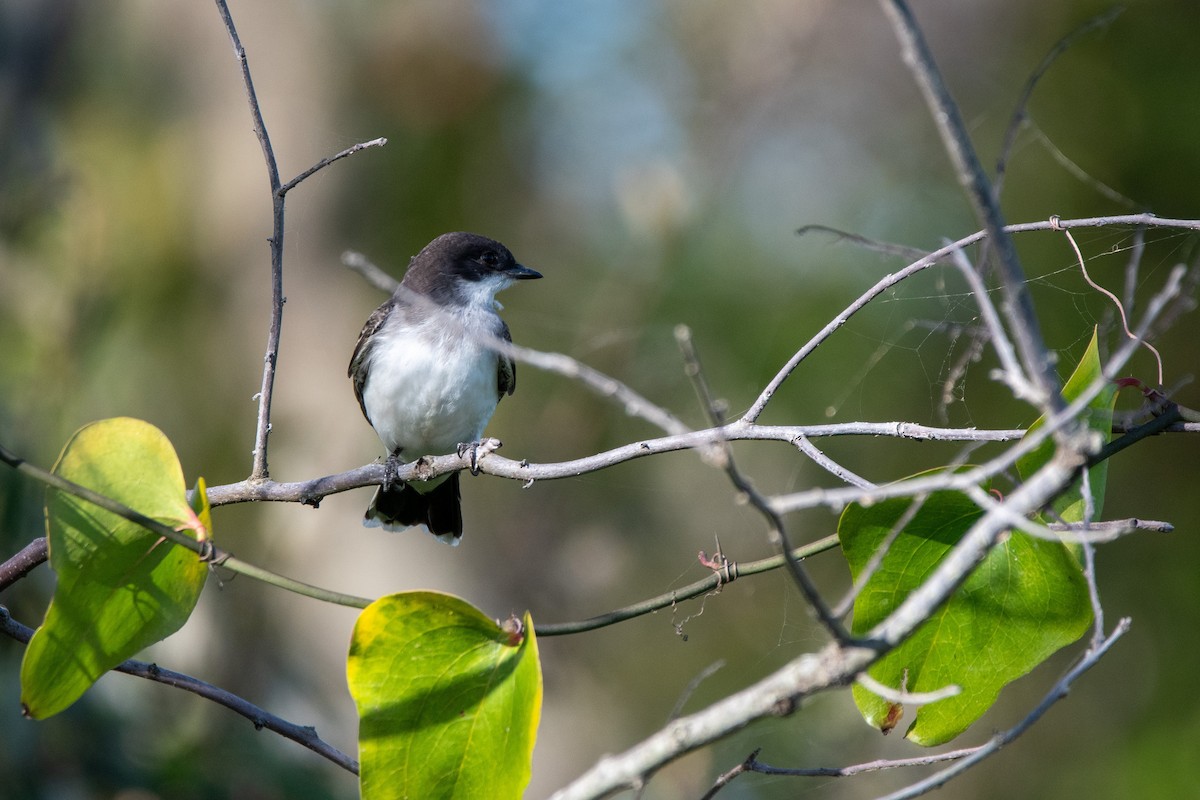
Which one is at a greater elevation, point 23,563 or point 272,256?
point 272,256

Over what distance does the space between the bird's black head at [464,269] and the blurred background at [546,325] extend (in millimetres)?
1206

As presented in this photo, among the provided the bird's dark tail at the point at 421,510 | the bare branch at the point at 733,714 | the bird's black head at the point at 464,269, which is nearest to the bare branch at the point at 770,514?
the bare branch at the point at 733,714

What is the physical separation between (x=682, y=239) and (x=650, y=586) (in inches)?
112

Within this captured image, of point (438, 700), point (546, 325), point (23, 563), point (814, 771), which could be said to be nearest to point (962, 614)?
point (814, 771)

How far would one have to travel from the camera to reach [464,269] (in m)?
5.25

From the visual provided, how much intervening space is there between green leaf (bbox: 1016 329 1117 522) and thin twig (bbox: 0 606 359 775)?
56.7 inches

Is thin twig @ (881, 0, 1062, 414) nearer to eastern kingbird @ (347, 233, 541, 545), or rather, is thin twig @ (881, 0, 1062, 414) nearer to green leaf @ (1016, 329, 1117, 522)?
green leaf @ (1016, 329, 1117, 522)

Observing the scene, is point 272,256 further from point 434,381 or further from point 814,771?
point 434,381

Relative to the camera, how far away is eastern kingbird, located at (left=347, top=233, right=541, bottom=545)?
4.73 m

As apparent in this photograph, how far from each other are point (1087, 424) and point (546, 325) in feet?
21.2

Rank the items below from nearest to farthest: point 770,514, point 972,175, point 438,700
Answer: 1. point 972,175
2. point 770,514
3. point 438,700

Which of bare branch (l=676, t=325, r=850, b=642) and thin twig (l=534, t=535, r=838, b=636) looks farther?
thin twig (l=534, t=535, r=838, b=636)

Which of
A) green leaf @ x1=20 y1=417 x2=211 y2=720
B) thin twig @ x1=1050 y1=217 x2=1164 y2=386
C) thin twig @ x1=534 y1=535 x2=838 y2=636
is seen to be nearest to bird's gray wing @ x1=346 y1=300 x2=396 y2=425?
green leaf @ x1=20 y1=417 x2=211 y2=720

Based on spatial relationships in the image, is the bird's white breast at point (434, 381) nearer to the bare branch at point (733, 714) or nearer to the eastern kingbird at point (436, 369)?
the eastern kingbird at point (436, 369)
